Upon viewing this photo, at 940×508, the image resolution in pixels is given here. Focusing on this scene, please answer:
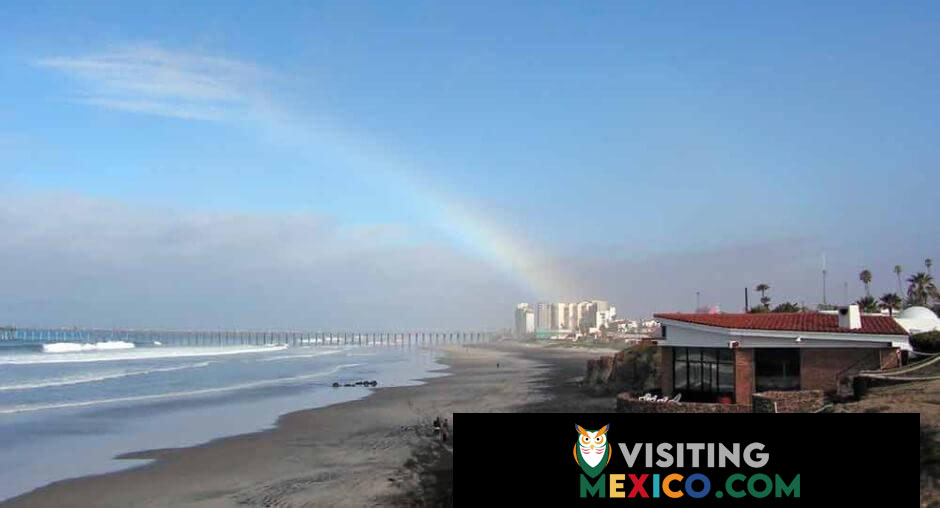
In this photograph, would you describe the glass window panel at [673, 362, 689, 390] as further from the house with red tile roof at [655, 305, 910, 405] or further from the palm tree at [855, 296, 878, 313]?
the palm tree at [855, 296, 878, 313]

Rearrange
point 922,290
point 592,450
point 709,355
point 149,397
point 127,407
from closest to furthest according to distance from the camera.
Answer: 1. point 592,450
2. point 709,355
3. point 127,407
4. point 149,397
5. point 922,290

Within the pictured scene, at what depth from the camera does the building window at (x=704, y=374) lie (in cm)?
2389

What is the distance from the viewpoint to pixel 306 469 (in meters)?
22.7

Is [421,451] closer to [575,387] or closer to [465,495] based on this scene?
[465,495]

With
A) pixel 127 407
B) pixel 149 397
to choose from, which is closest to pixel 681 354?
pixel 127 407

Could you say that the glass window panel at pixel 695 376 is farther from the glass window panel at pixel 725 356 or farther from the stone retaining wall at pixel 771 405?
the stone retaining wall at pixel 771 405

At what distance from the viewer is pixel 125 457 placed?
2550 cm

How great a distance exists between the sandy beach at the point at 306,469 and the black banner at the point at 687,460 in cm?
933

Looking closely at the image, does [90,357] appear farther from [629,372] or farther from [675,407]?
[675,407]

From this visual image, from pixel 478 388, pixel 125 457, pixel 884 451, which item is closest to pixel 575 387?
pixel 478 388

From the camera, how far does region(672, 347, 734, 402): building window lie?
78.4 feet

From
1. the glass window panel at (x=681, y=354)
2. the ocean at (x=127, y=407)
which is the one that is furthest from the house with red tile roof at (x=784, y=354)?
the ocean at (x=127, y=407)

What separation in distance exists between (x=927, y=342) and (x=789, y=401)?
11.5 meters

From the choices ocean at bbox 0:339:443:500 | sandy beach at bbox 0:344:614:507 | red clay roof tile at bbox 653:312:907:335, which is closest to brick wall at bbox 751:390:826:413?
red clay roof tile at bbox 653:312:907:335
